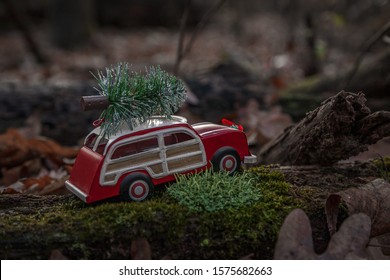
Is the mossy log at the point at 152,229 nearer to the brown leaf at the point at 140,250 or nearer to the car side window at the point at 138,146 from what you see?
the brown leaf at the point at 140,250

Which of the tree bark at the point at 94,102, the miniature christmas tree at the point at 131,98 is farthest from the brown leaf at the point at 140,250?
the tree bark at the point at 94,102

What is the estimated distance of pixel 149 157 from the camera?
107 inches

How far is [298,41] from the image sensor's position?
34.9 feet

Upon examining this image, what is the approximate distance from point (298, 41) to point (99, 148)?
839 centimetres

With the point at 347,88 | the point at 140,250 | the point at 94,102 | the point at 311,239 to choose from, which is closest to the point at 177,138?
the point at 94,102

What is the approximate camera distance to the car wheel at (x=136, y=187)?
263 cm

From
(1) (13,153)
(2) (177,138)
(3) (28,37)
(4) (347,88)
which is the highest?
(3) (28,37)

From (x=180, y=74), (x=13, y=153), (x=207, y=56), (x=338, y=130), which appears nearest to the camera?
(x=338, y=130)

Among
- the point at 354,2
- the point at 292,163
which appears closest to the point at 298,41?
the point at 354,2

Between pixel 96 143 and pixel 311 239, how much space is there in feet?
3.53

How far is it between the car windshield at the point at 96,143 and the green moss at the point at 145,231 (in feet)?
0.99

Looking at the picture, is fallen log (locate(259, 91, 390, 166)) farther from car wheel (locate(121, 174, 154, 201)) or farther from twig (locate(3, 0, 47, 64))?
twig (locate(3, 0, 47, 64))

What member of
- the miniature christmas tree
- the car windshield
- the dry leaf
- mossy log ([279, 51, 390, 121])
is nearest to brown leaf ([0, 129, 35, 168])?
the car windshield

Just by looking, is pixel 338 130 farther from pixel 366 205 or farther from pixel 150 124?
pixel 150 124
